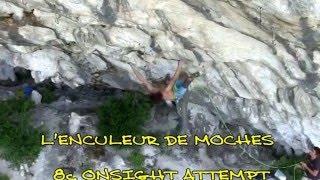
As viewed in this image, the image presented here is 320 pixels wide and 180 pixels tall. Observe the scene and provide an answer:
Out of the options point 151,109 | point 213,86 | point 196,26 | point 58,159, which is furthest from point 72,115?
point 196,26

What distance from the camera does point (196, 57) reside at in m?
7.25

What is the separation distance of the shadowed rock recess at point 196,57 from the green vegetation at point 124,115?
325 mm

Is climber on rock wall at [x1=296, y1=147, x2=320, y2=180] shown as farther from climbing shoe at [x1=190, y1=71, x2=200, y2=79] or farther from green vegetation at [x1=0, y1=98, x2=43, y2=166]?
green vegetation at [x1=0, y1=98, x2=43, y2=166]

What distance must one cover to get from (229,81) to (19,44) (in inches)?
153

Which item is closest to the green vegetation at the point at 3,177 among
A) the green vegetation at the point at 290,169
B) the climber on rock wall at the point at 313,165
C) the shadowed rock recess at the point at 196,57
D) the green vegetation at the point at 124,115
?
the shadowed rock recess at the point at 196,57

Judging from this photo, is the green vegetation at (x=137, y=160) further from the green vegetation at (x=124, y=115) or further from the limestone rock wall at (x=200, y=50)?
the limestone rock wall at (x=200, y=50)

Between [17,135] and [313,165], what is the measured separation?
604cm

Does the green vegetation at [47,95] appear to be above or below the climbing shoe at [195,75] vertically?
below

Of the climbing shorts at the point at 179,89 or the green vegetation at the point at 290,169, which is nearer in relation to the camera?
the climbing shorts at the point at 179,89

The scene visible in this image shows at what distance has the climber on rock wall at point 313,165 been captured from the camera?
855 cm

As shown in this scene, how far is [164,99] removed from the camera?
878cm

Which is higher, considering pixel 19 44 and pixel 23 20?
pixel 23 20

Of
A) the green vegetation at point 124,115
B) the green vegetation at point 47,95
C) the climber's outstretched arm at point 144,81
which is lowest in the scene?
the green vegetation at point 47,95

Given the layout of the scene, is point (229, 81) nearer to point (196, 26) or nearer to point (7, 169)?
point (196, 26)
